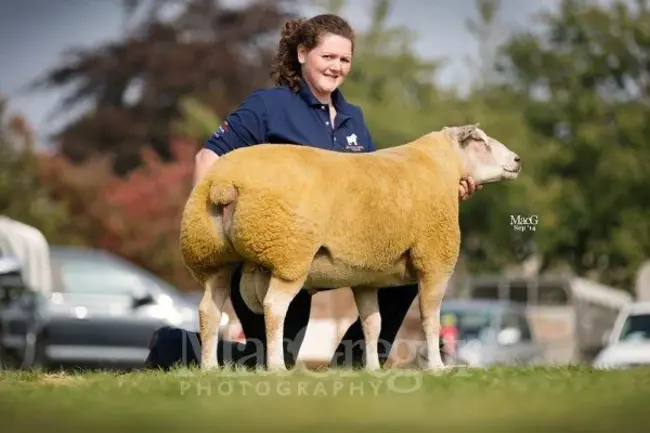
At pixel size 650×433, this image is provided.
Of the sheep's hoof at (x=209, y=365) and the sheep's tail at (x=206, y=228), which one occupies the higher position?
the sheep's tail at (x=206, y=228)

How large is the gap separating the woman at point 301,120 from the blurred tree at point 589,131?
26051mm

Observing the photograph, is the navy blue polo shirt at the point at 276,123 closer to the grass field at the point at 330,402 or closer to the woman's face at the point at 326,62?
the woman's face at the point at 326,62

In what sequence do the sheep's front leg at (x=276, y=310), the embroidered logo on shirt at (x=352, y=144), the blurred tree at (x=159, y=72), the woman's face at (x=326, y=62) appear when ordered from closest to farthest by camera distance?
1. the sheep's front leg at (x=276, y=310)
2. the woman's face at (x=326, y=62)
3. the embroidered logo on shirt at (x=352, y=144)
4. the blurred tree at (x=159, y=72)

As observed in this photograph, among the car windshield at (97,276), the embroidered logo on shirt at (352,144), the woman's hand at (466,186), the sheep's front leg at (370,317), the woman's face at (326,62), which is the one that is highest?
the woman's face at (326,62)

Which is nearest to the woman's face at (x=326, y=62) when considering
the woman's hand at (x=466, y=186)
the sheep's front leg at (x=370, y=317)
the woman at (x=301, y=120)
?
Result: the woman at (x=301, y=120)

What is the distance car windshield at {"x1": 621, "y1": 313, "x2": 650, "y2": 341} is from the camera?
699 inches

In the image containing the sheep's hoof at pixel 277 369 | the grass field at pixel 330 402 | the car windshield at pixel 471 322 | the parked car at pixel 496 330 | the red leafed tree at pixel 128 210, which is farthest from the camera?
the red leafed tree at pixel 128 210

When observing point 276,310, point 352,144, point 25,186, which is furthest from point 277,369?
point 25,186

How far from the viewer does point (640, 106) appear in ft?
121

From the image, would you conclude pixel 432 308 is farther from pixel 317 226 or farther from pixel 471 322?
pixel 471 322

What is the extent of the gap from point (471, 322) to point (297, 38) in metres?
14.1

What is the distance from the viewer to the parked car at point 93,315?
19609 mm

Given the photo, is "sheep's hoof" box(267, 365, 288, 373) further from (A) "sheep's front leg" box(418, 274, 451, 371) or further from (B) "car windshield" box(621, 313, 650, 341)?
(B) "car windshield" box(621, 313, 650, 341)

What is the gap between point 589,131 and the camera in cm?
3525
